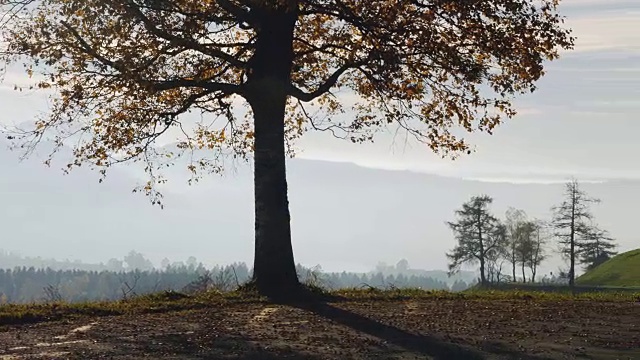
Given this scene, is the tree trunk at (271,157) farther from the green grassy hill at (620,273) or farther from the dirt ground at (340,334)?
the green grassy hill at (620,273)

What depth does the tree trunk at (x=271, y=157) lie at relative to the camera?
56.9 ft

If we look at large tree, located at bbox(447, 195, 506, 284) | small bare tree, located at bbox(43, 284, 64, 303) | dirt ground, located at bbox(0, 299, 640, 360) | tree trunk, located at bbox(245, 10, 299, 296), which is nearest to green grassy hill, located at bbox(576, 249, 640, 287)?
large tree, located at bbox(447, 195, 506, 284)

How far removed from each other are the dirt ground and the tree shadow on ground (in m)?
0.01

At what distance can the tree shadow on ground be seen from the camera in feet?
32.6

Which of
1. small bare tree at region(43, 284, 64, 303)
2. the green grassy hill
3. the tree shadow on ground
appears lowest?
the tree shadow on ground

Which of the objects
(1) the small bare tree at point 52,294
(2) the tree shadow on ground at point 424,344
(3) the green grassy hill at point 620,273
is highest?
(3) the green grassy hill at point 620,273

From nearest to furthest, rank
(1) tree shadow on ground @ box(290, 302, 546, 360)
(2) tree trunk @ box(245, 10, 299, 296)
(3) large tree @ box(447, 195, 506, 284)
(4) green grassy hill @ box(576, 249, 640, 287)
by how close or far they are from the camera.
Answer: (1) tree shadow on ground @ box(290, 302, 546, 360) < (2) tree trunk @ box(245, 10, 299, 296) < (4) green grassy hill @ box(576, 249, 640, 287) < (3) large tree @ box(447, 195, 506, 284)

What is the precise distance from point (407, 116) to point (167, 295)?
7.98m

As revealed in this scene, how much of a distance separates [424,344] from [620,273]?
49596 millimetres

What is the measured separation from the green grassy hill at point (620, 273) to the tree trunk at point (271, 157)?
39073mm

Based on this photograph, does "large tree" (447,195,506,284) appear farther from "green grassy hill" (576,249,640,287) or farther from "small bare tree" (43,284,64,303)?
"small bare tree" (43,284,64,303)

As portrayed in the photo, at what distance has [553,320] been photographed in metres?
13.3

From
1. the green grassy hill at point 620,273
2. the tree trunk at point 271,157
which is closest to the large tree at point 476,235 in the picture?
the green grassy hill at point 620,273

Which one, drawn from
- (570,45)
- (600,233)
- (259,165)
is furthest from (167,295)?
(600,233)
